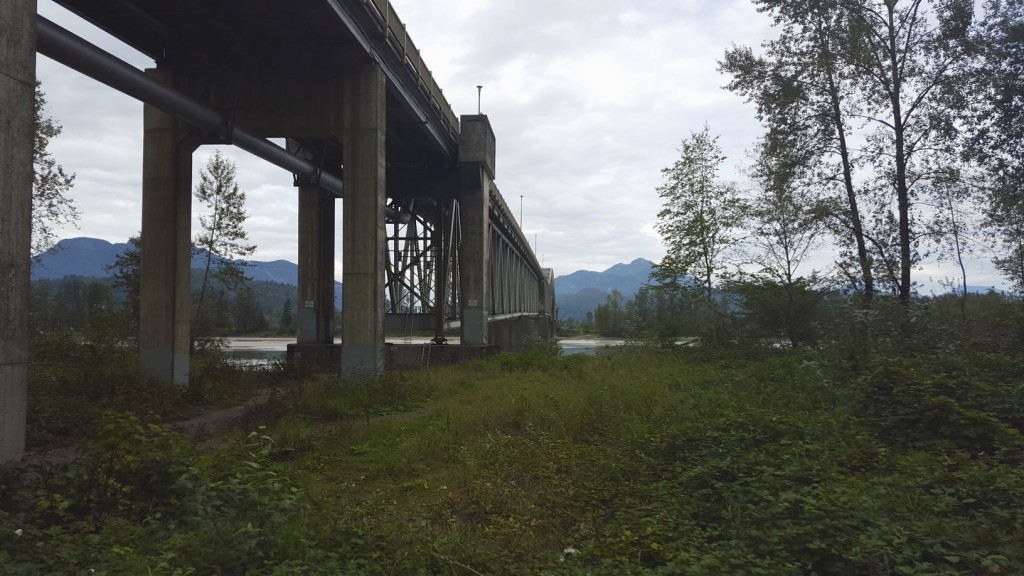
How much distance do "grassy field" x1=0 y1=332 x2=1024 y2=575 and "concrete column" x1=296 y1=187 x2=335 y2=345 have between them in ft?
56.9

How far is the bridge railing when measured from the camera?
17859mm

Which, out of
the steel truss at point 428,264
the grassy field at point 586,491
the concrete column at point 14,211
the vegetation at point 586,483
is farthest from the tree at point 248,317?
the grassy field at point 586,491

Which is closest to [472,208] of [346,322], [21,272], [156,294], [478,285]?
[478,285]

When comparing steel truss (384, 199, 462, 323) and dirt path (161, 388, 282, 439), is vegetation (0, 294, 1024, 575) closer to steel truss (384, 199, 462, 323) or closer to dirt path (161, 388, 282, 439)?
dirt path (161, 388, 282, 439)

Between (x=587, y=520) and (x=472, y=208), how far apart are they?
24788 millimetres

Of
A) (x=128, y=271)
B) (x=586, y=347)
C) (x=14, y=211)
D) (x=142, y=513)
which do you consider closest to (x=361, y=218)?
(x=14, y=211)

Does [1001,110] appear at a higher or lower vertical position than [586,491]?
higher

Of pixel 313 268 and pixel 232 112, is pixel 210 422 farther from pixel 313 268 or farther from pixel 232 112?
pixel 313 268

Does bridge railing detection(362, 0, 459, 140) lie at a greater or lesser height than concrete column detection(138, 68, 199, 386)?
greater

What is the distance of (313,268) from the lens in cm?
2780

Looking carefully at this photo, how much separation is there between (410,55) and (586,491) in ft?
58.5

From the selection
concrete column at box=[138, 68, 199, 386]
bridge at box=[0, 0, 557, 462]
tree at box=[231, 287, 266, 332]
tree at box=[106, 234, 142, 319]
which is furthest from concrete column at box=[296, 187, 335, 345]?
tree at box=[231, 287, 266, 332]

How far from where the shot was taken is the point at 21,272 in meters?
7.89

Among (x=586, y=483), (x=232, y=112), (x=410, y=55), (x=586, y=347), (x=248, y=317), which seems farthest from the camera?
(x=248, y=317)
